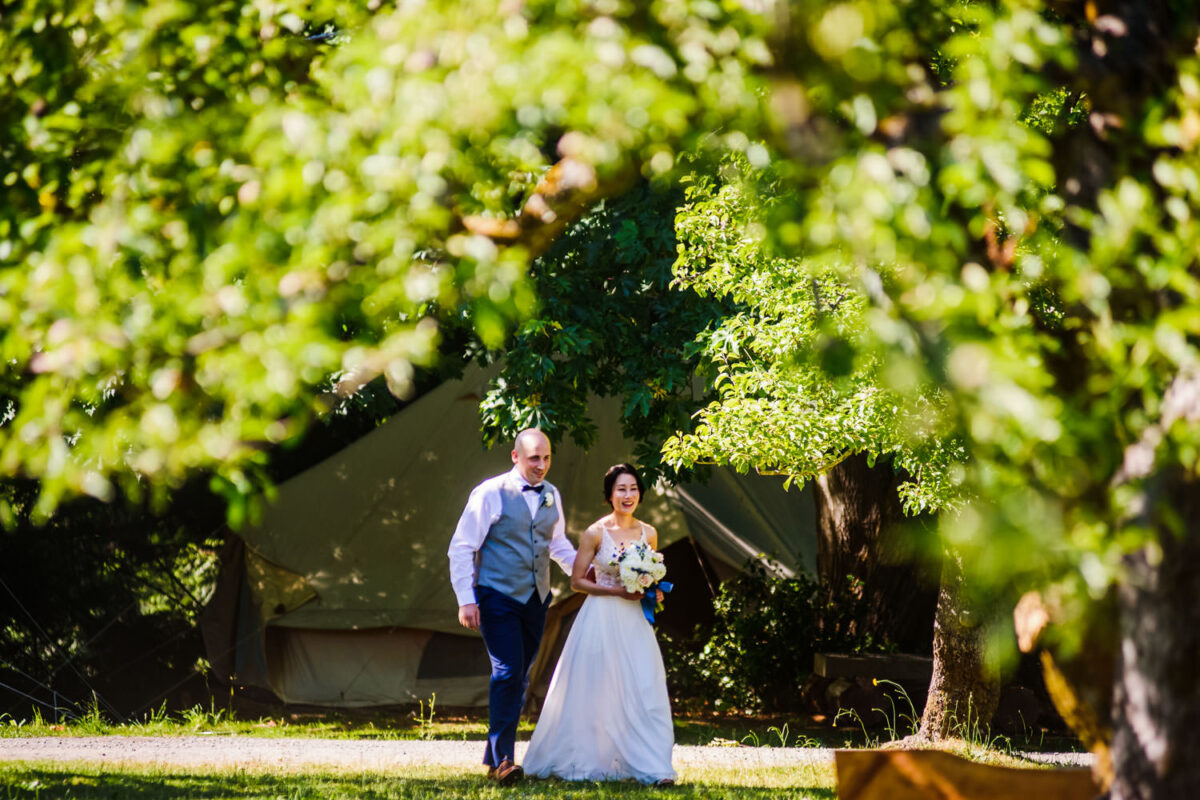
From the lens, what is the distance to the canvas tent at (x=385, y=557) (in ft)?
36.3

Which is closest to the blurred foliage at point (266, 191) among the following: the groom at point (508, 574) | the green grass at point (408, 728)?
the groom at point (508, 574)

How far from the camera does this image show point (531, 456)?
23.7 ft

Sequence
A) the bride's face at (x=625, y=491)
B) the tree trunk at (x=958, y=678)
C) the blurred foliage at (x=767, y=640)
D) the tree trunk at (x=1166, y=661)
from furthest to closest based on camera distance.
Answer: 1. the blurred foliage at (x=767, y=640)
2. the tree trunk at (x=958, y=678)
3. the bride's face at (x=625, y=491)
4. the tree trunk at (x=1166, y=661)

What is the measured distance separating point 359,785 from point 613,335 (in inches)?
155

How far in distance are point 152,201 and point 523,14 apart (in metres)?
0.91

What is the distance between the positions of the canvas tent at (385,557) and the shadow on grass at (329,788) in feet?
12.3

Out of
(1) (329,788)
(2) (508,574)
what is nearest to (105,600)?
(1) (329,788)

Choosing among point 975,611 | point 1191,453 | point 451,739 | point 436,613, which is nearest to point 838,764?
point 1191,453

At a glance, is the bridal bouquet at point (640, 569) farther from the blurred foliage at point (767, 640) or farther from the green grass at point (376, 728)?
the blurred foliage at point (767, 640)

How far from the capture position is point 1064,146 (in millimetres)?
3195

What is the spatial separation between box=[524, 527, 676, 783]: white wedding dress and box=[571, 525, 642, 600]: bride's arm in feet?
0.47

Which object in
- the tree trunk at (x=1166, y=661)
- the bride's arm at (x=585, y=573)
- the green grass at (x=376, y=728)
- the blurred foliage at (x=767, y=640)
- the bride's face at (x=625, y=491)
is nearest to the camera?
the tree trunk at (x=1166, y=661)

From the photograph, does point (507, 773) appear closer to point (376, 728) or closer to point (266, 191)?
point (376, 728)

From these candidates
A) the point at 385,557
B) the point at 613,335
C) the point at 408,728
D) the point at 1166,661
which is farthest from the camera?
the point at 385,557
